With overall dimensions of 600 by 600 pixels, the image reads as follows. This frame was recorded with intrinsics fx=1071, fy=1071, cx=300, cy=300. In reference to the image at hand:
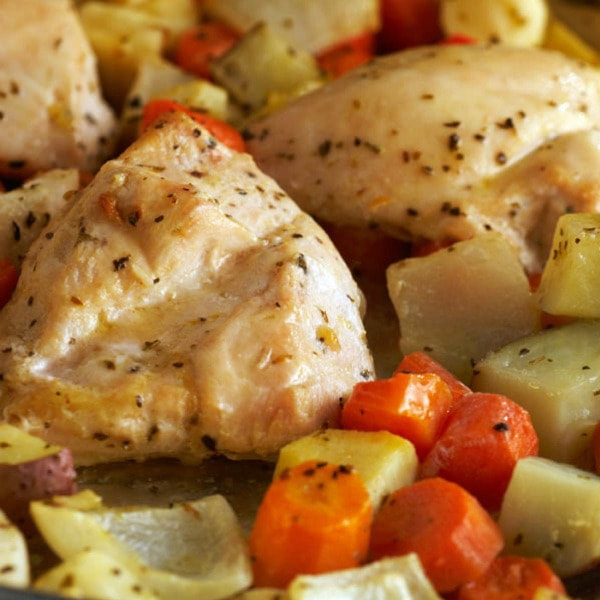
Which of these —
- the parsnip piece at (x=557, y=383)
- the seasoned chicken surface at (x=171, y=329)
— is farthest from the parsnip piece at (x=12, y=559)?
the parsnip piece at (x=557, y=383)

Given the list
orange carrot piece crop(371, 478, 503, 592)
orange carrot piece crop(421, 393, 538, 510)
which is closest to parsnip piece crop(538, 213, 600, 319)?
orange carrot piece crop(421, 393, 538, 510)

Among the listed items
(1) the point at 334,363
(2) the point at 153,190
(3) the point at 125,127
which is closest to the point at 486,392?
(1) the point at 334,363

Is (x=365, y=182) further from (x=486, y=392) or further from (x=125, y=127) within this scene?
(x=125, y=127)

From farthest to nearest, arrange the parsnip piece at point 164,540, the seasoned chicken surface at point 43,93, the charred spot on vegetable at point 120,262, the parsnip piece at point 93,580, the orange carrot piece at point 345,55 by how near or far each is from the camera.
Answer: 1. the orange carrot piece at point 345,55
2. the seasoned chicken surface at point 43,93
3. the charred spot on vegetable at point 120,262
4. the parsnip piece at point 164,540
5. the parsnip piece at point 93,580

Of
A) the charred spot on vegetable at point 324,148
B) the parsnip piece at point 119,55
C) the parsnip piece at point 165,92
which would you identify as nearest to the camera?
the charred spot on vegetable at point 324,148

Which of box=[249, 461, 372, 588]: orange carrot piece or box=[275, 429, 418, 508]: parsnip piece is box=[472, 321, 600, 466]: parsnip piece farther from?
box=[249, 461, 372, 588]: orange carrot piece

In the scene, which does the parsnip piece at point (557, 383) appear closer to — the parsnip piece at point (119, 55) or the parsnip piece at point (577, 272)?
the parsnip piece at point (577, 272)

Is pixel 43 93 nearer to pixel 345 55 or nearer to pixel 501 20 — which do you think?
pixel 345 55
